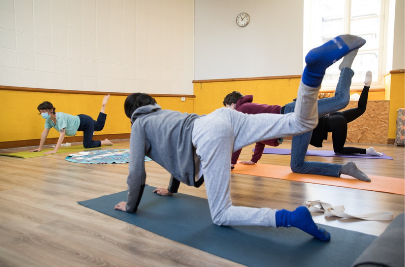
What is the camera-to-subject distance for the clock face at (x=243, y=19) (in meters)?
6.21

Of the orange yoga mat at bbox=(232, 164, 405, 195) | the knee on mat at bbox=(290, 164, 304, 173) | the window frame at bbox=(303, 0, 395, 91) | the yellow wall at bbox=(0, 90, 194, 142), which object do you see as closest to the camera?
the orange yoga mat at bbox=(232, 164, 405, 195)

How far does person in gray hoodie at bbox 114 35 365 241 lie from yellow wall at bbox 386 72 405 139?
468 cm

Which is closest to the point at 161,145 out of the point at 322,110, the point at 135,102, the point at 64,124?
the point at 135,102

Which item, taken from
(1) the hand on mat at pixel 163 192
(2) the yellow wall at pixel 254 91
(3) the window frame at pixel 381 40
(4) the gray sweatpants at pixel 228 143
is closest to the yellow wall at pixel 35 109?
(2) the yellow wall at pixel 254 91

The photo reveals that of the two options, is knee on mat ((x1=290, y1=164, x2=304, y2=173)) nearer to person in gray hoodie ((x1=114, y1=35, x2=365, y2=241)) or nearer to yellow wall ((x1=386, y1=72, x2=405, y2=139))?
person in gray hoodie ((x1=114, y1=35, x2=365, y2=241))

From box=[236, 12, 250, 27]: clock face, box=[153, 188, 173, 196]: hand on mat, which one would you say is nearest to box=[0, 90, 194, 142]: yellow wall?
box=[236, 12, 250, 27]: clock face

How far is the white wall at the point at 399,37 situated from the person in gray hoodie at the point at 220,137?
475cm

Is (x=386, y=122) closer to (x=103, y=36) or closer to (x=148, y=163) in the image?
(x=148, y=163)

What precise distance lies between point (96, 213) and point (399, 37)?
5538mm

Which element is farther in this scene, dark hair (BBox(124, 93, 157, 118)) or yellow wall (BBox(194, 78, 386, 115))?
yellow wall (BBox(194, 78, 386, 115))

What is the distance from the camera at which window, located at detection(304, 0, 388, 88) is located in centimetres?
562

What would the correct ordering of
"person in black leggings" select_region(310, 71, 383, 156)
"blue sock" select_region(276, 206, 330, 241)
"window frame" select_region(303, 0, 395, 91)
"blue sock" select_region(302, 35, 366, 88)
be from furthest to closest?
"window frame" select_region(303, 0, 395, 91), "person in black leggings" select_region(310, 71, 383, 156), "blue sock" select_region(276, 206, 330, 241), "blue sock" select_region(302, 35, 366, 88)

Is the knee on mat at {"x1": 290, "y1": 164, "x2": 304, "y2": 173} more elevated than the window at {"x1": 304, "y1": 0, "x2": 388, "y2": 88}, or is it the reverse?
the window at {"x1": 304, "y1": 0, "x2": 388, "y2": 88}

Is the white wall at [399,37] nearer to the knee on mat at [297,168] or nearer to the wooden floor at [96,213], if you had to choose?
the wooden floor at [96,213]
